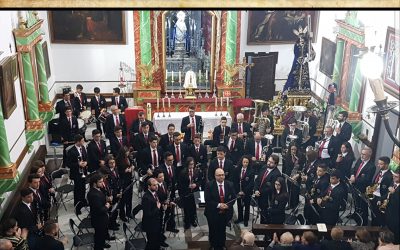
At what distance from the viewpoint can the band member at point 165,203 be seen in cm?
724

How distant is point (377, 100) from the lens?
3463 mm

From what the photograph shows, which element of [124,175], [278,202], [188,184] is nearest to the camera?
[278,202]

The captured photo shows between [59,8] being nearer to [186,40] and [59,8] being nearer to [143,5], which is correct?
[143,5]

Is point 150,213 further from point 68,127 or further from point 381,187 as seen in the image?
point 68,127

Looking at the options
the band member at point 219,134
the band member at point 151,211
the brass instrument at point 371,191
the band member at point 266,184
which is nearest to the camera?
the band member at point 151,211

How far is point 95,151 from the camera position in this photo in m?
8.85

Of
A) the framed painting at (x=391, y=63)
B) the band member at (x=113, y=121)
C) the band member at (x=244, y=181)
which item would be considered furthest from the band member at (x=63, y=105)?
the framed painting at (x=391, y=63)

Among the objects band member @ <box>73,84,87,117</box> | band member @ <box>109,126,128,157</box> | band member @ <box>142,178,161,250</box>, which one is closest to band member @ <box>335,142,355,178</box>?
band member @ <box>142,178,161,250</box>

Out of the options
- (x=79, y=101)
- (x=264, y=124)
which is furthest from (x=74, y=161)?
(x=264, y=124)

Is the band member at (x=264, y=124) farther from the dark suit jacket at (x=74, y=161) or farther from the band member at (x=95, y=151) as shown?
the dark suit jacket at (x=74, y=161)

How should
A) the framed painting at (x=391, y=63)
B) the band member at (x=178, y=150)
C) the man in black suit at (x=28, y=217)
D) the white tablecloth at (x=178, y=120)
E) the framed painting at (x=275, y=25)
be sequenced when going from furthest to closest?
1. the framed painting at (x=275, y=25)
2. the white tablecloth at (x=178, y=120)
3. the band member at (x=178, y=150)
4. the framed painting at (x=391, y=63)
5. the man in black suit at (x=28, y=217)

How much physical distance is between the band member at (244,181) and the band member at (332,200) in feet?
4.18

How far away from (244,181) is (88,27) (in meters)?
8.68

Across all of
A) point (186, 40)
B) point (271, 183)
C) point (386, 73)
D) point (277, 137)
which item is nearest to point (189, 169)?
point (271, 183)
